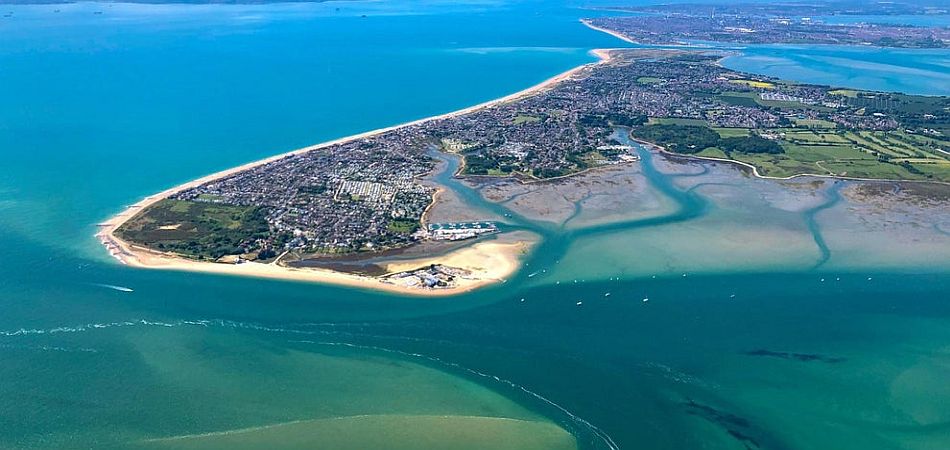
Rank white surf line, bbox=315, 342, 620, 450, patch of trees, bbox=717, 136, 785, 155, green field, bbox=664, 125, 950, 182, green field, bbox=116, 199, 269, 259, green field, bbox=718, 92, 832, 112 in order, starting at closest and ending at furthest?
white surf line, bbox=315, 342, 620, 450 < green field, bbox=116, 199, 269, 259 < green field, bbox=664, 125, 950, 182 < patch of trees, bbox=717, 136, 785, 155 < green field, bbox=718, 92, 832, 112

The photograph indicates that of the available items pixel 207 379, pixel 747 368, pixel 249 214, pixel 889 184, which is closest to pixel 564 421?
pixel 747 368

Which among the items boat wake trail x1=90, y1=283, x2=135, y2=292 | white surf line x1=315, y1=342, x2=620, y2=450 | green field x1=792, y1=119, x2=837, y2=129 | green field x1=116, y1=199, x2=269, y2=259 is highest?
green field x1=116, y1=199, x2=269, y2=259

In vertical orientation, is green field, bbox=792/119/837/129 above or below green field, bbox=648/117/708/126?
below

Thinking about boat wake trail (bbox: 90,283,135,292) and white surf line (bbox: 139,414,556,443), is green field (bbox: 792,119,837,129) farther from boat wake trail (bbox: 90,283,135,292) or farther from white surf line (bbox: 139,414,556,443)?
boat wake trail (bbox: 90,283,135,292)

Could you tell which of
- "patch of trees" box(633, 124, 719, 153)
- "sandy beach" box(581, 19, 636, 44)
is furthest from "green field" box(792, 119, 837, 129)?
"sandy beach" box(581, 19, 636, 44)

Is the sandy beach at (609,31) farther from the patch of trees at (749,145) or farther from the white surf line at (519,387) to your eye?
the white surf line at (519,387)

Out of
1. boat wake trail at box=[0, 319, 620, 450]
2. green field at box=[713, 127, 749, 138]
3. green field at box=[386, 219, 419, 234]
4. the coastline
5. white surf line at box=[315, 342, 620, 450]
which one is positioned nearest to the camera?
white surf line at box=[315, 342, 620, 450]

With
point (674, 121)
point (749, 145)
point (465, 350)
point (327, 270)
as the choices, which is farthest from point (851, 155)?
point (327, 270)

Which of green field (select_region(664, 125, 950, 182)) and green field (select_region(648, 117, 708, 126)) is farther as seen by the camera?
green field (select_region(648, 117, 708, 126))
